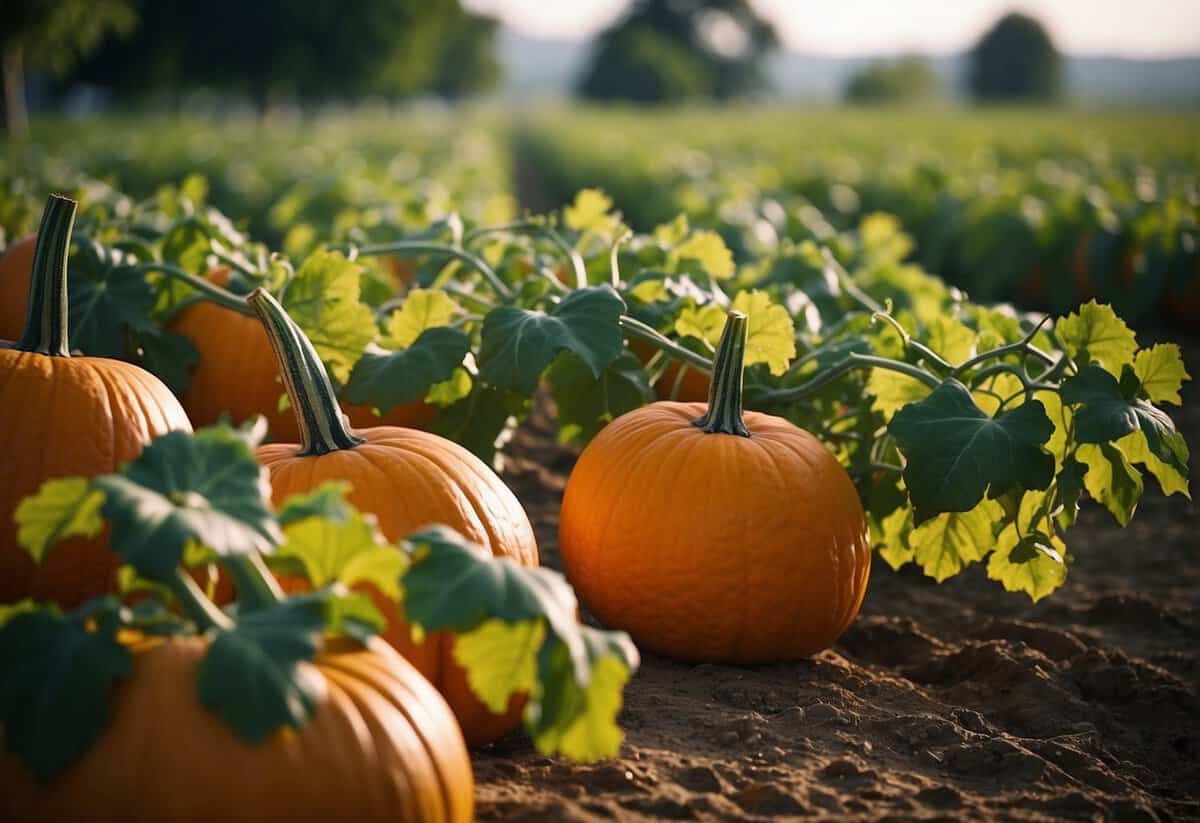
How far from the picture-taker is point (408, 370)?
10.3 ft

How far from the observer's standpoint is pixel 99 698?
166 cm

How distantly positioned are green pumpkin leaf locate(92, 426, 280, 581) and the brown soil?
717 millimetres

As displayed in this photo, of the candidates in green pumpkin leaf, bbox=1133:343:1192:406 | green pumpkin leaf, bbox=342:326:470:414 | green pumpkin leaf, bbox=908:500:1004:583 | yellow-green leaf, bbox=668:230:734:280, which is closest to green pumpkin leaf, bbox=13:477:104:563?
green pumpkin leaf, bbox=342:326:470:414

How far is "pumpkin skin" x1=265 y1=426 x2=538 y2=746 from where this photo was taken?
2.35 meters

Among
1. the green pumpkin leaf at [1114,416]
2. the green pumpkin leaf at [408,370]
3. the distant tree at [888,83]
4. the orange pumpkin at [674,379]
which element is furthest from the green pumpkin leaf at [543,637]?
the distant tree at [888,83]

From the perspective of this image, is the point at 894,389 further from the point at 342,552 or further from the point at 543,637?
the point at 342,552

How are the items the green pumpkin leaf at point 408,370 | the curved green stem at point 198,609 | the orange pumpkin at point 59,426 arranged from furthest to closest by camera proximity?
the green pumpkin leaf at point 408,370, the orange pumpkin at point 59,426, the curved green stem at point 198,609

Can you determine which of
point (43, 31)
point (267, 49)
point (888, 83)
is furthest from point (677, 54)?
point (43, 31)

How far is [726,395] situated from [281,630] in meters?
1.57

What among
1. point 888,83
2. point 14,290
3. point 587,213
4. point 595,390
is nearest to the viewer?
point 595,390

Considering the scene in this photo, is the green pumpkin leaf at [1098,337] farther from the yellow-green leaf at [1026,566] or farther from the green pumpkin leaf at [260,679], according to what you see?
the green pumpkin leaf at [260,679]

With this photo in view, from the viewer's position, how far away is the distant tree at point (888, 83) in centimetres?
12225

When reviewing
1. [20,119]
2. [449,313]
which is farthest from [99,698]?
[20,119]

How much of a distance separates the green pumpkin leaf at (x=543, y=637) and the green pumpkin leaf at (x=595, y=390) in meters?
1.63
